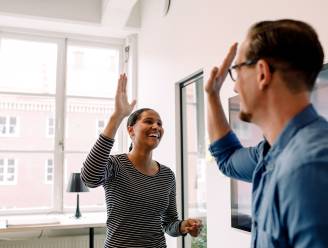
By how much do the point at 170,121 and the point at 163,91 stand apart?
37 centimetres

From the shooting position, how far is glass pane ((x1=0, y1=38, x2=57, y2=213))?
414 cm

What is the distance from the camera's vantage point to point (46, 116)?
4.36 m

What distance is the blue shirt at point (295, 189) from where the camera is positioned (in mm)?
586

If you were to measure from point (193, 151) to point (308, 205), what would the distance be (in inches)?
98.1

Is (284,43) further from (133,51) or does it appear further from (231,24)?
(133,51)

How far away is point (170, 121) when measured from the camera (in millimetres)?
3334

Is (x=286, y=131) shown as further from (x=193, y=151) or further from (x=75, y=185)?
(x=75, y=185)

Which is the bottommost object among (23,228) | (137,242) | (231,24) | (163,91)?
(23,228)

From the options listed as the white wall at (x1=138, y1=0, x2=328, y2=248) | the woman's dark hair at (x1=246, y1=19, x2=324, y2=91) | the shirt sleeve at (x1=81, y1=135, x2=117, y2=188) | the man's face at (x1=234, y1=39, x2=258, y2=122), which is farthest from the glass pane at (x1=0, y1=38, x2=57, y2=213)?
the woman's dark hair at (x1=246, y1=19, x2=324, y2=91)

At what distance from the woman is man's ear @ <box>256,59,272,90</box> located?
870mm

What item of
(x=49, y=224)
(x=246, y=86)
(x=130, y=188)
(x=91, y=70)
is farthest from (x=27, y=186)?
(x=246, y=86)

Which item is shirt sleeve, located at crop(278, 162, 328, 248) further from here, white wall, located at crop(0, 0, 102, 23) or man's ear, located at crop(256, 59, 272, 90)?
white wall, located at crop(0, 0, 102, 23)

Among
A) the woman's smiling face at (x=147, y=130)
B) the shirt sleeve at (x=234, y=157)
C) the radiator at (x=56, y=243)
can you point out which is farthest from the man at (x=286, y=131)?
the radiator at (x=56, y=243)

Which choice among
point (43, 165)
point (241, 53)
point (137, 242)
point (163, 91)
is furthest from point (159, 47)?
point (241, 53)
